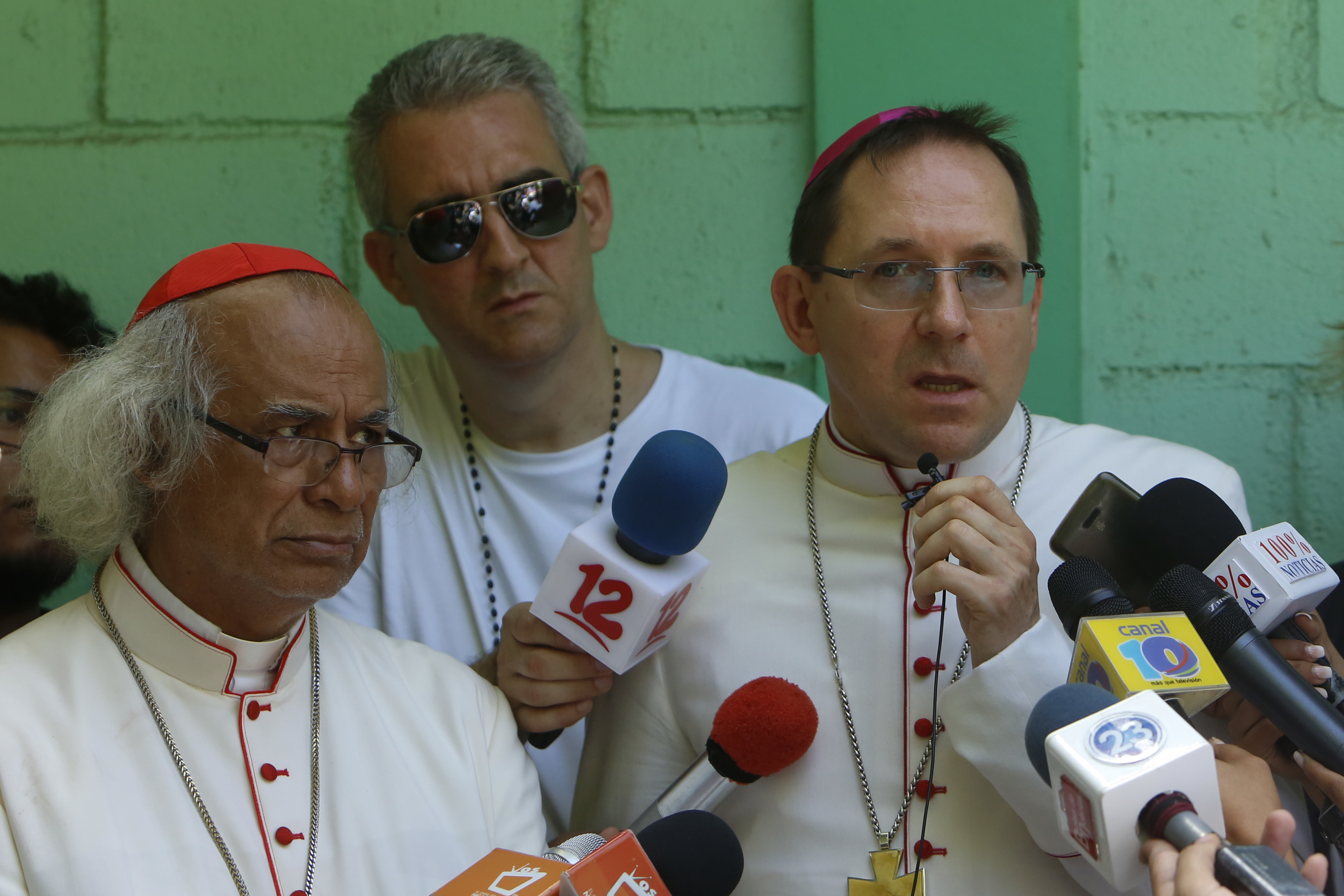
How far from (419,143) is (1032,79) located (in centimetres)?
163

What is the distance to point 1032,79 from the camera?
3.25 m

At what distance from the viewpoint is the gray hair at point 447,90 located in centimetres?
307

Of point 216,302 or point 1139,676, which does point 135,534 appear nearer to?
point 216,302

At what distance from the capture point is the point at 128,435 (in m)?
2.08

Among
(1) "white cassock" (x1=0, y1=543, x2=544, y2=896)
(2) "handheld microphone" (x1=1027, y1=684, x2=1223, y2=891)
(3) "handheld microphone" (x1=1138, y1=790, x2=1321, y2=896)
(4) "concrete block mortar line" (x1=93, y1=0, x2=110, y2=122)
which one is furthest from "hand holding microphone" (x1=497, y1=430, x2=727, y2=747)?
(4) "concrete block mortar line" (x1=93, y1=0, x2=110, y2=122)

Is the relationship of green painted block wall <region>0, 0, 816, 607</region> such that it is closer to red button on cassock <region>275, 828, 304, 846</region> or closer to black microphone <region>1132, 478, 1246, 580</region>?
black microphone <region>1132, 478, 1246, 580</region>

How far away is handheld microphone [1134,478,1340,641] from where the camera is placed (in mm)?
1728

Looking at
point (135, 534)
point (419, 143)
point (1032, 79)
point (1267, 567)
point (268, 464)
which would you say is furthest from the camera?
point (1032, 79)

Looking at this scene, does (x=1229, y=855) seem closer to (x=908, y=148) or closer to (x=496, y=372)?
(x=908, y=148)

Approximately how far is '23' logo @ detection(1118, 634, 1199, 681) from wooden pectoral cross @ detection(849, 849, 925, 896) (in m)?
0.71

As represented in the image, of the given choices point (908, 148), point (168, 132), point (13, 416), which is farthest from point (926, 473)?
point (168, 132)

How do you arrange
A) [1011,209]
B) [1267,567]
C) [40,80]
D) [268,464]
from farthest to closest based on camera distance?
[40,80] → [1011,209] → [268,464] → [1267,567]

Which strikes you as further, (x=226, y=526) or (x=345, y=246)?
(x=345, y=246)

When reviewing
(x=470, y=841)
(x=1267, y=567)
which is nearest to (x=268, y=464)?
(x=470, y=841)
